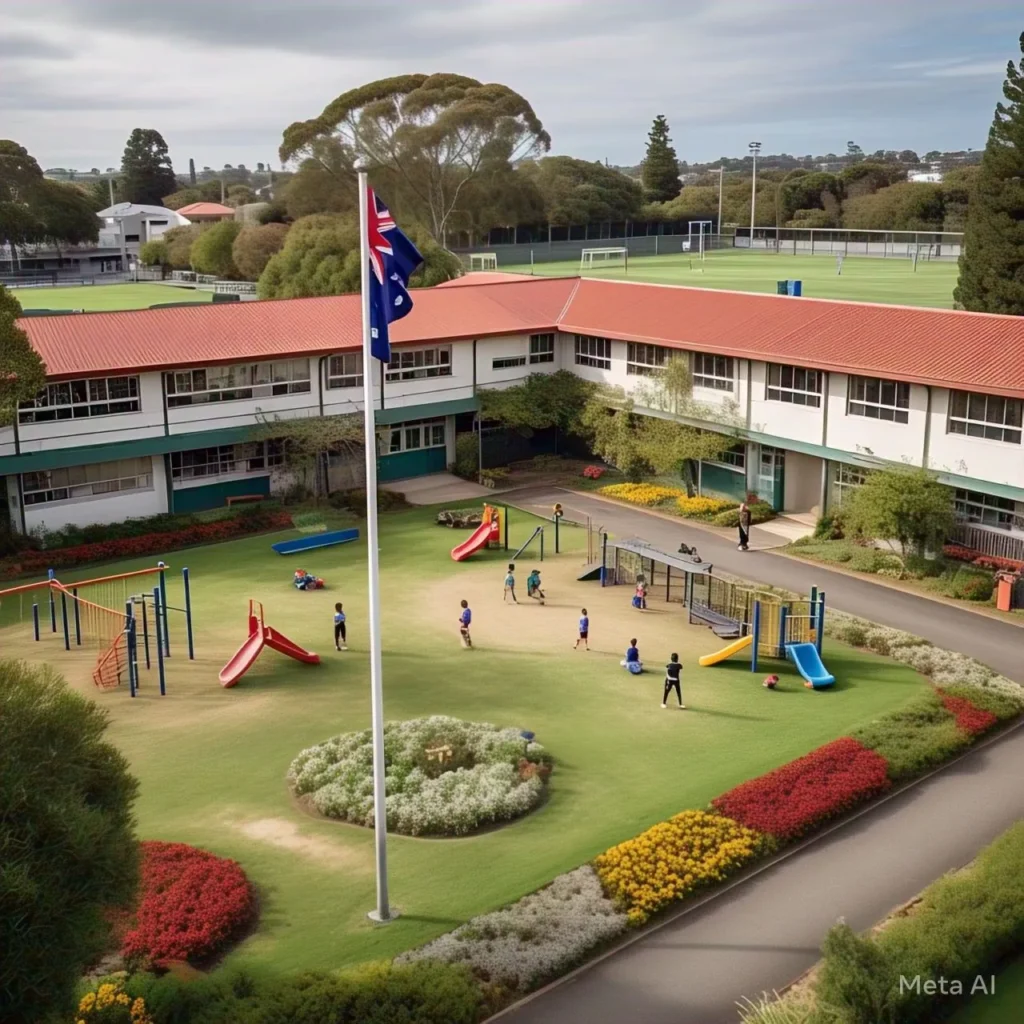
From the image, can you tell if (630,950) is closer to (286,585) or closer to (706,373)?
(286,585)

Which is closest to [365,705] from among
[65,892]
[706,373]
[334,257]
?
[65,892]

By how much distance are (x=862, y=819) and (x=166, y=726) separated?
12784 millimetres

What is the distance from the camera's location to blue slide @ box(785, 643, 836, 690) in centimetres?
2388

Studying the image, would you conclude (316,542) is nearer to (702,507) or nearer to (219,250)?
(702,507)

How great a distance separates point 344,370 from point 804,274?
123ft

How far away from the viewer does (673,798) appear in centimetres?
1911

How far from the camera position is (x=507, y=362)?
4341 cm

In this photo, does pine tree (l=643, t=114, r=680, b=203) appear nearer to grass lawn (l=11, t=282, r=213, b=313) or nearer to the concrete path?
grass lawn (l=11, t=282, r=213, b=313)

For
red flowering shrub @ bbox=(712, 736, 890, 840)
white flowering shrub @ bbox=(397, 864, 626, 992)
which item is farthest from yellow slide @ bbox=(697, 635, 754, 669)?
white flowering shrub @ bbox=(397, 864, 626, 992)

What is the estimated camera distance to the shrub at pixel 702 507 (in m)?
36.9

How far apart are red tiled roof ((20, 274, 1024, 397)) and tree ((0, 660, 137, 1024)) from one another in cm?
2382

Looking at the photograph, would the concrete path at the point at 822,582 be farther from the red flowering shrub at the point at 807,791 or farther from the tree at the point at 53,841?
the tree at the point at 53,841

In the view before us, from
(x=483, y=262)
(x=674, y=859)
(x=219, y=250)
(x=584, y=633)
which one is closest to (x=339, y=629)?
(x=584, y=633)

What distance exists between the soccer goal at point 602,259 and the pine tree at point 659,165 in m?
30.4
